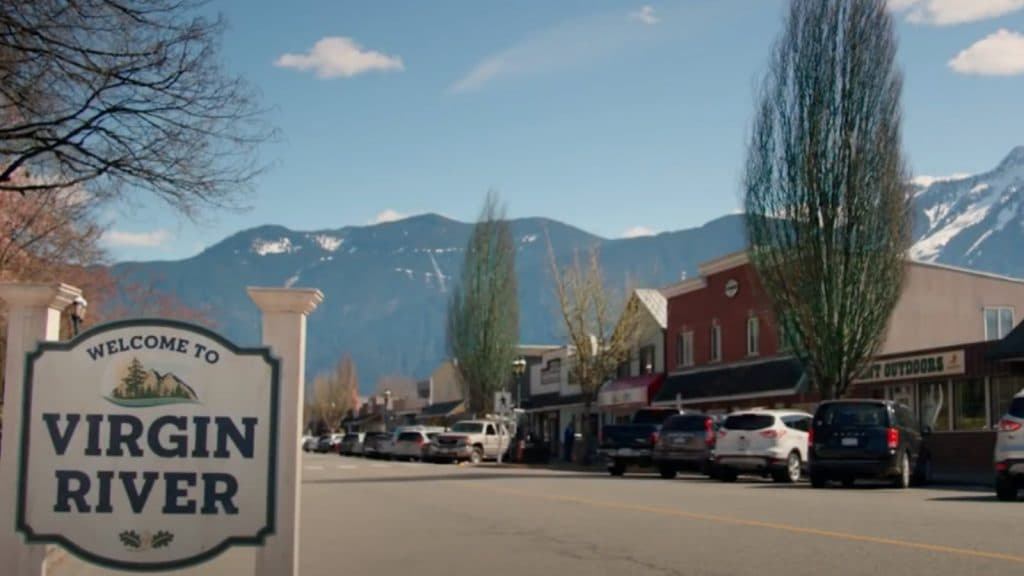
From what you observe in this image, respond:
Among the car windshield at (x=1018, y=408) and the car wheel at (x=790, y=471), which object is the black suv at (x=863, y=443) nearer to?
the car wheel at (x=790, y=471)

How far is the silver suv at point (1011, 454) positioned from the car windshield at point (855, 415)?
509cm

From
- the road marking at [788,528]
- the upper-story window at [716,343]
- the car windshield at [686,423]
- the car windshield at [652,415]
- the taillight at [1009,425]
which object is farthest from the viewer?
the upper-story window at [716,343]

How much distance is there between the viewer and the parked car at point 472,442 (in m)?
53.8

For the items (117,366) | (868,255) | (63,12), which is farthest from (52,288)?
(868,255)

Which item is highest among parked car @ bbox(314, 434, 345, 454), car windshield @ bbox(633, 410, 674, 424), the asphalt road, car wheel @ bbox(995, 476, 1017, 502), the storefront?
the storefront

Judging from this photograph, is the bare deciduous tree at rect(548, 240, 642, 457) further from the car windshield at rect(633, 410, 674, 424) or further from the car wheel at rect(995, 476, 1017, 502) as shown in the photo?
the car wheel at rect(995, 476, 1017, 502)

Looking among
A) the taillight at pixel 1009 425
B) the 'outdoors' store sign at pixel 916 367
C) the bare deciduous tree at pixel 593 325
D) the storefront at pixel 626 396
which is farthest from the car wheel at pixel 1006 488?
the bare deciduous tree at pixel 593 325

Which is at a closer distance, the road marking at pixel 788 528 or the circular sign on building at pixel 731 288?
the road marking at pixel 788 528

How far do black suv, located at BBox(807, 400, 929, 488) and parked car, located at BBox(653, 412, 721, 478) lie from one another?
5321mm

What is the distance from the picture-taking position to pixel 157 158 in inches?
599

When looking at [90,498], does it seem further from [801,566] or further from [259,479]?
[801,566]

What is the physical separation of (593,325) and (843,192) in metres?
23.4

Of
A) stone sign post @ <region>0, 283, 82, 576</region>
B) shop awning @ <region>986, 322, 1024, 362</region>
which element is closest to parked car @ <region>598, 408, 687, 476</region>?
shop awning @ <region>986, 322, 1024, 362</region>

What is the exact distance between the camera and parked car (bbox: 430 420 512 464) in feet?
176
